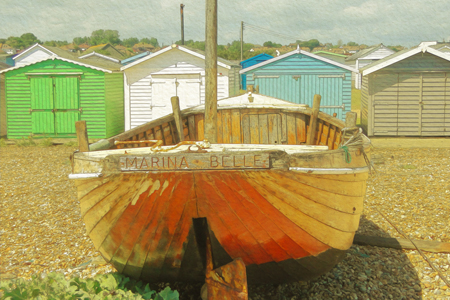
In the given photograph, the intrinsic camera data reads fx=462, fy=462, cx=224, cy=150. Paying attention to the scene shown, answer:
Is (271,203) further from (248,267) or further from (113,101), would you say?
(113,101)

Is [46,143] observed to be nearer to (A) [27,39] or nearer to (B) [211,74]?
(B) [211,74]

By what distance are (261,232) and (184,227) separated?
0.58 metres

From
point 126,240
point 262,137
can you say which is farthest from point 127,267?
point 262,137

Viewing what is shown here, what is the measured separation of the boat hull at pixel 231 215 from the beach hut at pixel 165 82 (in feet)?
39.4

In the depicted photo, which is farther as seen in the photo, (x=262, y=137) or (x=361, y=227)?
(x=262, y=137)

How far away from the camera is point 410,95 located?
48.7 feet

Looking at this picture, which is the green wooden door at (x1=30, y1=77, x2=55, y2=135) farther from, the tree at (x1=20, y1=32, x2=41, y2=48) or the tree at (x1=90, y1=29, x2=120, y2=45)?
the tree at (x1=20, y1=32, x2=41, y2=48)

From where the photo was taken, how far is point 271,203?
331 centimetres

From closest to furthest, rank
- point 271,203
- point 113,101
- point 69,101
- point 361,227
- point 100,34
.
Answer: point 271,203
point 361,227
point 69,101
point 113,101
point 100,34

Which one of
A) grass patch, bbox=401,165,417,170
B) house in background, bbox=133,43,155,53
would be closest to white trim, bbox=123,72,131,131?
grass patch, bbox=401,165,417,170

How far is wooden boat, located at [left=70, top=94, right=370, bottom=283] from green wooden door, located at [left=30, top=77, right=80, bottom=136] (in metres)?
12.6

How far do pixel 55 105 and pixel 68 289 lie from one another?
13.2 m

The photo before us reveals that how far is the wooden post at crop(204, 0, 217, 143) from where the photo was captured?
14.7 ft

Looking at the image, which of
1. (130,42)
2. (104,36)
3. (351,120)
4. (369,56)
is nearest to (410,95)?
(351,120)
